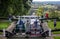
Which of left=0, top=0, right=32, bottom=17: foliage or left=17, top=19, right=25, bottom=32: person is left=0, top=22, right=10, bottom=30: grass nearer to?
left=17, top=19, right=25, bottom=32: person

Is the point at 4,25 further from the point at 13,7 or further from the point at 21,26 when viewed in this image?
the point at 13,7

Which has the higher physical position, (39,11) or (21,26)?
(39,11)

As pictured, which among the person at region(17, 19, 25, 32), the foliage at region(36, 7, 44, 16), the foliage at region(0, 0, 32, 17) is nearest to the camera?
the person at region(17, 19, 25, 32)

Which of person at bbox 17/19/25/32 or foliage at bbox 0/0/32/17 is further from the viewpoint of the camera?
foliage at bbox 0/0/32/17

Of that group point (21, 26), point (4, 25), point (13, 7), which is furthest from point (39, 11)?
point (13, 7)

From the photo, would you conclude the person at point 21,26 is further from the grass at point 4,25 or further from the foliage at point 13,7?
the foliage at point 13,7

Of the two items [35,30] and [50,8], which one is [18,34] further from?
[50,8]

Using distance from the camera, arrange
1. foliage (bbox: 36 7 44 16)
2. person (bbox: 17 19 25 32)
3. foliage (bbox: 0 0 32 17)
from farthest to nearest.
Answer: foliage (bbox: 0 0 32 17)
foliage (bbox: 36 7 44 16)
person (bbox: 17 19 25 32)

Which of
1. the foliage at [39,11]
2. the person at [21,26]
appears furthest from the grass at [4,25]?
the foliage at [39,11]

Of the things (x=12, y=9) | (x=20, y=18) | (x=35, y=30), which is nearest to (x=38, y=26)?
(x=35, y=30)

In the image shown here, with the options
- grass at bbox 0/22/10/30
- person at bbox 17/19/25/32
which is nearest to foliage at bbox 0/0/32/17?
grass at bbox 0/22/10/30

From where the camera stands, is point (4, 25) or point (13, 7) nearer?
point (4, 25)

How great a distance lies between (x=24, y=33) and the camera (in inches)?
231

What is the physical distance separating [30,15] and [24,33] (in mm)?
513
